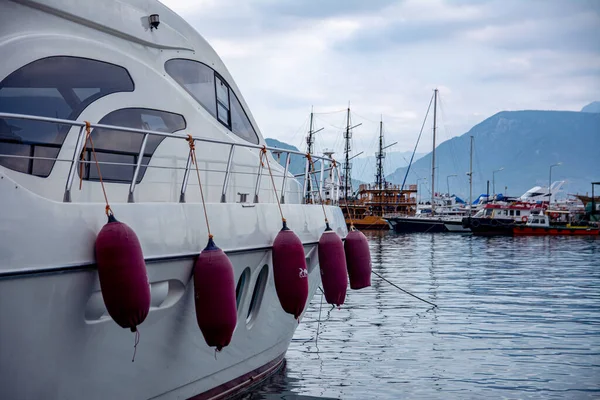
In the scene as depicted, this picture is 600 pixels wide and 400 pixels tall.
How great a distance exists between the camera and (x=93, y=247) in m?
5.32

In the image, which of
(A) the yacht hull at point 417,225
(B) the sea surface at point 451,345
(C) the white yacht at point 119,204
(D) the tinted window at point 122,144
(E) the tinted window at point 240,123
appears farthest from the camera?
(A) the yacht hull at point 417,225

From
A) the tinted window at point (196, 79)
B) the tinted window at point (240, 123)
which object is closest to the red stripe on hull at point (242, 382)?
the tinted window at point (240, 123)

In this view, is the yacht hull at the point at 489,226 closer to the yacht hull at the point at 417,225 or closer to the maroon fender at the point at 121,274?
the yacht hull at the point at 417,225

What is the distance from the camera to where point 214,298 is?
5945 millimetres

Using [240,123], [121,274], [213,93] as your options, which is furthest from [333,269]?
[121,274]

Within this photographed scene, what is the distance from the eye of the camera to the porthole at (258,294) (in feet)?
24.8

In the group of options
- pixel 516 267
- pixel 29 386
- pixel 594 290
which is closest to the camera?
pixel 29 386

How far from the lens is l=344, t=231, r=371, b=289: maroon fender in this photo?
8125 millimetres

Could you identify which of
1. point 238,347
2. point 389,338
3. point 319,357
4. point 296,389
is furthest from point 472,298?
point 238,347

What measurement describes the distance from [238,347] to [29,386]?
2.79 meters

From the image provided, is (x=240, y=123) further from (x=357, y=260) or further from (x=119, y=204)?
(x=119, y=204)

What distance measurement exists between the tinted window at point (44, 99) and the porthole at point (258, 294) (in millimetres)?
2448

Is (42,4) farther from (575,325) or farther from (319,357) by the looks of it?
(575,325)

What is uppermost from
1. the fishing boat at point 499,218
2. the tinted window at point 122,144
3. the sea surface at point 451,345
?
the tinted window at point 122,144
